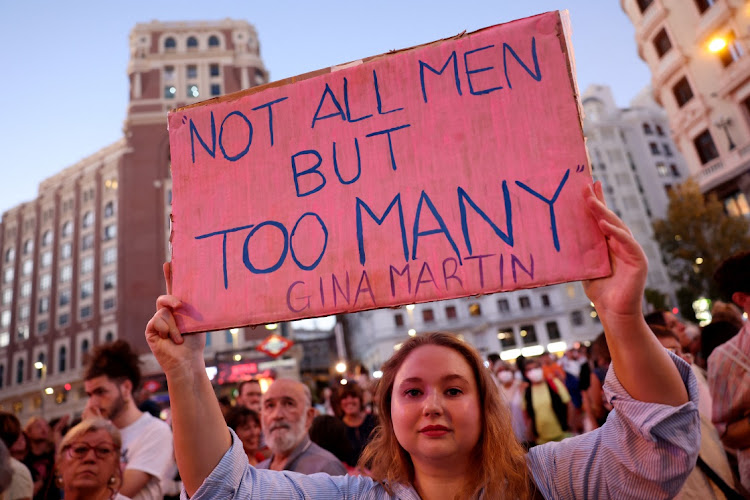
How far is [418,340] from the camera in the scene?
6.73 ft

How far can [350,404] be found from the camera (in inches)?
240

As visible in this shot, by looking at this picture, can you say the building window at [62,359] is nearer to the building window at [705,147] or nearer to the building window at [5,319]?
the building window at [5,319]

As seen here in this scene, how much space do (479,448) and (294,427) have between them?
8.05 feet

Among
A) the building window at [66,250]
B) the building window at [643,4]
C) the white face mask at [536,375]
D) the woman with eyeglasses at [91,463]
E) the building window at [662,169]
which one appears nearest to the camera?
the woman with eyeglasses at [91,463]

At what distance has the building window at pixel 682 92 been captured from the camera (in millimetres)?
24797

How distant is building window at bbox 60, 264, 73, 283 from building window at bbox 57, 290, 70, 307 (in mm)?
1189

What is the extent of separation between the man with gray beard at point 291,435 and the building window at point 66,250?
5544 centimetres

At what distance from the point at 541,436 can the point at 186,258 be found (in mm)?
5543

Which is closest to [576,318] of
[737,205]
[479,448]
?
[737,205]

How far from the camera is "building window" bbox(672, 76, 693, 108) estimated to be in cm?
2480

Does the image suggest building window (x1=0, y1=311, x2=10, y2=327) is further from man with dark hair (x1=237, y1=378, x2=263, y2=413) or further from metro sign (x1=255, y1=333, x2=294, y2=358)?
man with dark hair (x1=237, y1=378, x2=263, y2=413)

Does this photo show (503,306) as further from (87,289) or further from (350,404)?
(350,404)

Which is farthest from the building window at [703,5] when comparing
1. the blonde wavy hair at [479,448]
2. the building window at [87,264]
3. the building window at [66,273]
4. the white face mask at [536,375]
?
the building window at [66,273]

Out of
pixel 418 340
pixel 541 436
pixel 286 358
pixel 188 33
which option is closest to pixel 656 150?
pixel 286 358
